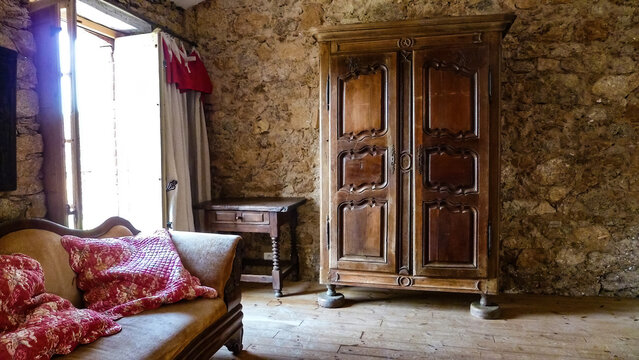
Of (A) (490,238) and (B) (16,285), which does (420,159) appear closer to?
(A) (490,238)

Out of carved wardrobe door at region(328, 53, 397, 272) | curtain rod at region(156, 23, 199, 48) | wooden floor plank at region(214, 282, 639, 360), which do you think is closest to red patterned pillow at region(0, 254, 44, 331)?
wooden floor plank at region(214, 282, 639, 360)

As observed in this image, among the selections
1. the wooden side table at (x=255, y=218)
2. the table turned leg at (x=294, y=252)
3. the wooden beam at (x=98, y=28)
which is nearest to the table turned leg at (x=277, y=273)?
the wooden side table at (x=255, y=218)

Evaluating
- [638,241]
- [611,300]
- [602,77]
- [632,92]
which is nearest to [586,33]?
[602,77]

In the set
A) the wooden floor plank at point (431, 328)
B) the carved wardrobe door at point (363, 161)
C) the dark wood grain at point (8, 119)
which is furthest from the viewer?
the carved wardrobe door at point (363, 161)

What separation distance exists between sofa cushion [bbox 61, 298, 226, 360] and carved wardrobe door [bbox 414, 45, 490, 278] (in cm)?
151

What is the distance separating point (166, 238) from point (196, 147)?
55.6 inches

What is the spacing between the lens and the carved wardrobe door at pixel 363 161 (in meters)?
2.79

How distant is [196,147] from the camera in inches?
137

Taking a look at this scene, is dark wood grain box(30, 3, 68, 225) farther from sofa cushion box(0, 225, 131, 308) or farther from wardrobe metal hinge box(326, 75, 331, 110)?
wardrobe metal hinge box(326, 75, 331, 110)

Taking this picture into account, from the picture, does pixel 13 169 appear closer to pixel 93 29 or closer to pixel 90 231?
pixel 90 231

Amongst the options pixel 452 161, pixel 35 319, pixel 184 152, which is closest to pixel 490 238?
pixel 452 161

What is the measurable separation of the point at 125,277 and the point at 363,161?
166 cm

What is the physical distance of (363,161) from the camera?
285 cm

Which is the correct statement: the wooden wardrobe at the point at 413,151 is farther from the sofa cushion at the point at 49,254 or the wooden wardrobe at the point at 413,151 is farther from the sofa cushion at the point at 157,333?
the sofa cushion at the point at 49,254
